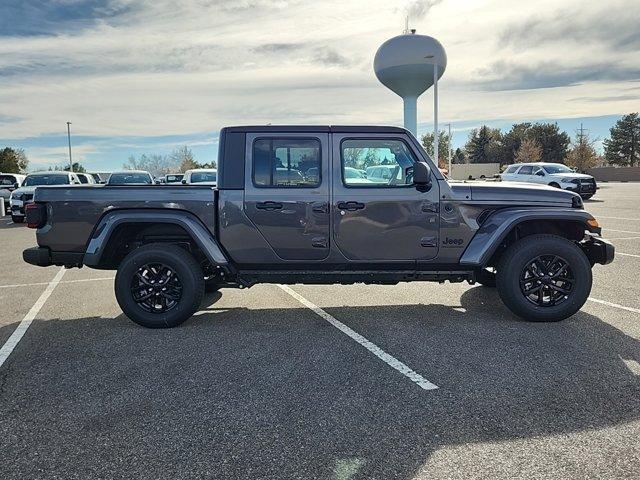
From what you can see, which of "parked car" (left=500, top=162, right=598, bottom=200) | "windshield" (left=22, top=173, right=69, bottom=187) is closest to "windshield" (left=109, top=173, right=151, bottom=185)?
"windshield" (left=22, top=173, right=69, bottom=187)

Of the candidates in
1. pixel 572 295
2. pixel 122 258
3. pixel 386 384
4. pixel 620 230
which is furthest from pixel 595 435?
pixel 620 230

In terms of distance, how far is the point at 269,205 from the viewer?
17.1 feet

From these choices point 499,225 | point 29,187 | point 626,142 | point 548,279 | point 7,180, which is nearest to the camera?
point 499,225

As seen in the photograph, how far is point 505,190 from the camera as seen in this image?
5.33 meters

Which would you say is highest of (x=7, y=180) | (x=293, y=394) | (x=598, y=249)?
(x=7, y=180)

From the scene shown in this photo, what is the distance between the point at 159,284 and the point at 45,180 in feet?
46.8

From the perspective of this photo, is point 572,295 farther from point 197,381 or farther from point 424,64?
point 424,64

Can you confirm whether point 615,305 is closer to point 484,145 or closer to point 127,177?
point 127,177

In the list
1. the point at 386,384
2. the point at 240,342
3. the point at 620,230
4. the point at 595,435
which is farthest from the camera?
the point at 620,230

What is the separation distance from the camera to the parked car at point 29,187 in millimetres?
16875

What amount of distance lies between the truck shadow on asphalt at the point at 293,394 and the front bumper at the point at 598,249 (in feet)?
2.05

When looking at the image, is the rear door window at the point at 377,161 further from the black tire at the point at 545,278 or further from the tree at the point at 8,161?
the tree at the point at 8,161

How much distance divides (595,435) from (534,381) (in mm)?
805

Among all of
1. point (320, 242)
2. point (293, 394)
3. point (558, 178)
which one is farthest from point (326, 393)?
point (558, 178)
